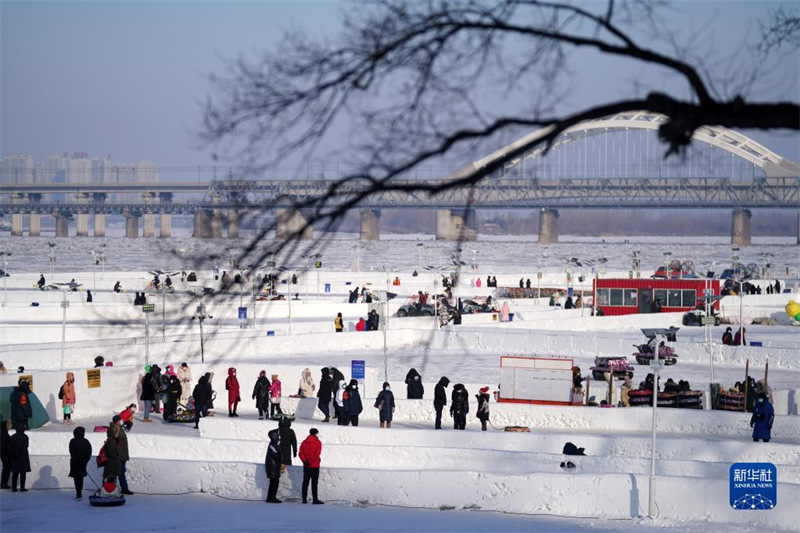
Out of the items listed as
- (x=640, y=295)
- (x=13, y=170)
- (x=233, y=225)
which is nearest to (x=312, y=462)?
(x=233, y=225)

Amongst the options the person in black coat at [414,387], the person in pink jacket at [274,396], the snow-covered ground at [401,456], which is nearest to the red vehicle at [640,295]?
the snow-covered ground at [401,456]

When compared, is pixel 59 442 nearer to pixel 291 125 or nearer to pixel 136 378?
pixel 136 378

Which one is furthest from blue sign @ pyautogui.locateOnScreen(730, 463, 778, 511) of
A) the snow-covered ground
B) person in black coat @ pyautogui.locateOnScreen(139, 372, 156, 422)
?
person in black coat @ pyautogui.locateOnScreen(139, 372, 156, 422)

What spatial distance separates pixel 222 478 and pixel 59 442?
9.81 ft

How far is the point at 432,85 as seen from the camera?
424 cm

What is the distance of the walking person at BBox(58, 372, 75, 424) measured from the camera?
1711 centimetres

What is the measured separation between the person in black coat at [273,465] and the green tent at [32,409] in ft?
17.7

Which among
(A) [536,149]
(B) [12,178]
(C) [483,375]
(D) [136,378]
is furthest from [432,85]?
(B) [12,178]

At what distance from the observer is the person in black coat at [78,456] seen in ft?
39.8

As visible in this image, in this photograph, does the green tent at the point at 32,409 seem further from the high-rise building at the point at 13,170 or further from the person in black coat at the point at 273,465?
the high-rise building at the point at 13,170

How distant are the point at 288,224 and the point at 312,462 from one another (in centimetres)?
788

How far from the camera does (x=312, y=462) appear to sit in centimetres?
1188

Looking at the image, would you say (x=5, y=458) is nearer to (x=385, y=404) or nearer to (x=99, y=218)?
(x=385, y=404)

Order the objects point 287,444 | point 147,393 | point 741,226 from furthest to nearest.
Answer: point 741,226 < point 147,393 < point 287,444
